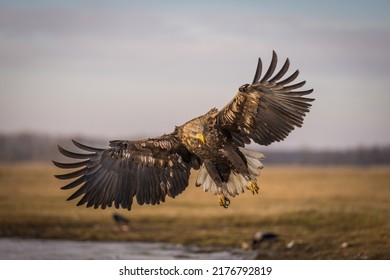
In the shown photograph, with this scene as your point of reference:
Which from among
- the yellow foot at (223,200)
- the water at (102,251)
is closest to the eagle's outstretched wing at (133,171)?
the yellow foot at (223,200)

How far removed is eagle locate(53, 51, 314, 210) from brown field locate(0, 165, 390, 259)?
595 cm

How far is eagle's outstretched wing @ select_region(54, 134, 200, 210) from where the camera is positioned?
1013 cm

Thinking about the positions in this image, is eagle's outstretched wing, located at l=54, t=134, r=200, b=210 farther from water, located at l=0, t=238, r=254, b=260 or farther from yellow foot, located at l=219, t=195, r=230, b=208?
water, located at l=0, t=238, r=254, b=260

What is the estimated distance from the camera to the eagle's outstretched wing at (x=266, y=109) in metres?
9.17

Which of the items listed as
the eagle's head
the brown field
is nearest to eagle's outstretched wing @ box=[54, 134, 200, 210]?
the eagle's head

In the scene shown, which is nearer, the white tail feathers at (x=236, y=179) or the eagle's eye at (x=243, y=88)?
the eagle's eye at (x=243, y=88)

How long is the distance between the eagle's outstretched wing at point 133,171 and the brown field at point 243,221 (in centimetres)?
584

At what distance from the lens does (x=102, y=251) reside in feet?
54.5

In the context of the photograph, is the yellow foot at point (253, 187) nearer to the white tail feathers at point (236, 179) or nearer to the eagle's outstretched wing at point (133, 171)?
the white tail feathers at point (236, 179)

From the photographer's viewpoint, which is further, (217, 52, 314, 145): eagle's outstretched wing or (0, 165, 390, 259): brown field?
(0, 165, 390, 259): brown field
